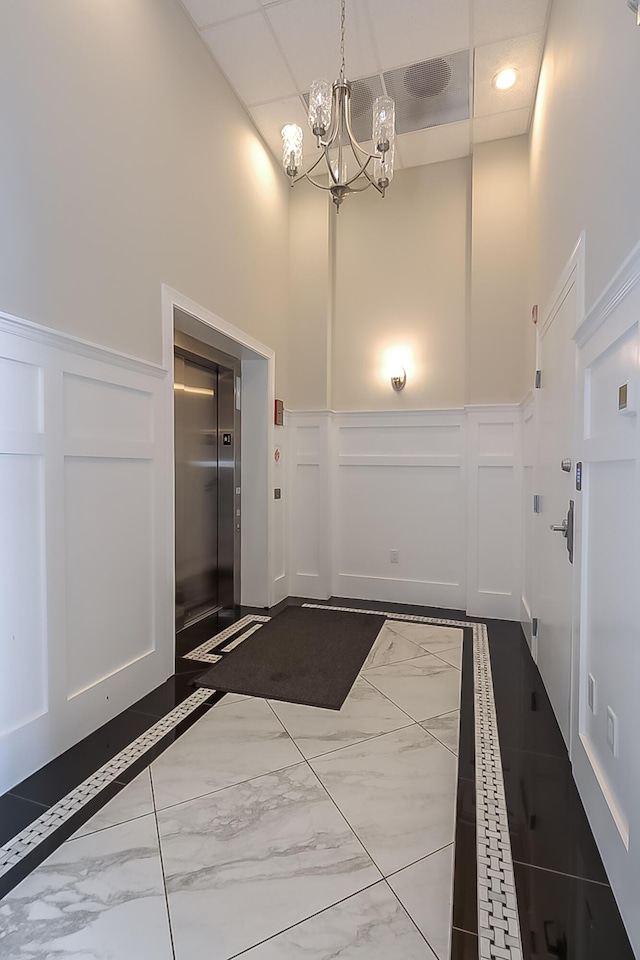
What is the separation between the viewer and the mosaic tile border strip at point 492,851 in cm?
120

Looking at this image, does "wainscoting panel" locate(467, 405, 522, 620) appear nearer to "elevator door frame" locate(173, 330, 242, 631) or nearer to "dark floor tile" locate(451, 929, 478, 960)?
"elevator door frame" locate(173, 330, 242, 631)

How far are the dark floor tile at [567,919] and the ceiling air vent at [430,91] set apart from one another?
432cm

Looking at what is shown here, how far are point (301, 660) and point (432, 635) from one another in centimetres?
104

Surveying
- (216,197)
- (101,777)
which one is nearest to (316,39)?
(216,197)

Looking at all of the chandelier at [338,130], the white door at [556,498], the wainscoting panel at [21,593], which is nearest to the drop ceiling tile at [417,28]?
the chandelier at [338,130]

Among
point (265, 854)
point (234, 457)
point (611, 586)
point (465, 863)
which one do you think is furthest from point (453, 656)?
point (234, 457)

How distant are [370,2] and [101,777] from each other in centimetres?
426

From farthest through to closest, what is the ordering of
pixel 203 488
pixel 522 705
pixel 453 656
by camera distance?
pixel 203 488 < pixel 453 656 < pixel 522 705

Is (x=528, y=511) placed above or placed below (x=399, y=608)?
above

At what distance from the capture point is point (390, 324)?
13.8 feet

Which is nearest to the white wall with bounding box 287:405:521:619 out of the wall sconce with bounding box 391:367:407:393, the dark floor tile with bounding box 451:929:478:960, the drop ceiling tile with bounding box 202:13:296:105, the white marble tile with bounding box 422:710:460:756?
the wall sconce with bounding box 391:367:407:393

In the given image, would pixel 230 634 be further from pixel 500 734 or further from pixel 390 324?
pixel 390 324

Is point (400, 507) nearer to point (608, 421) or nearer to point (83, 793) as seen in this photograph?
point (608, 421)

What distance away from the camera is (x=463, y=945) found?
1.18m
